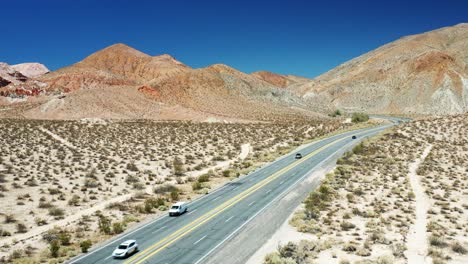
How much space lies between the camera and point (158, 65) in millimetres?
194125

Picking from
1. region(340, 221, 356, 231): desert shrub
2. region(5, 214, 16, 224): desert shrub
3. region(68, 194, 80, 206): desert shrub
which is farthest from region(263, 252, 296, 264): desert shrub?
region(5, 214, 16, 224): desert shrub

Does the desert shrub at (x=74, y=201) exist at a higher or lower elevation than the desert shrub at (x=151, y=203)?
higher

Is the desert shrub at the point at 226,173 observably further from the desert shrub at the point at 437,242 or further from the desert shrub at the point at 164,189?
the desert shrub at the point at 437,242

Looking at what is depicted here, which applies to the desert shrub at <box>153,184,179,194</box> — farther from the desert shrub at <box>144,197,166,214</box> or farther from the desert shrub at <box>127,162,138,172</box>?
the desert shrub at <box>127,162,138,172</box>

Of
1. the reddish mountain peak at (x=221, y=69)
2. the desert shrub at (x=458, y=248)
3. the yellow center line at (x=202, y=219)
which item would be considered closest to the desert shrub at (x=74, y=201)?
the yellow center line at (x=202, y=219)

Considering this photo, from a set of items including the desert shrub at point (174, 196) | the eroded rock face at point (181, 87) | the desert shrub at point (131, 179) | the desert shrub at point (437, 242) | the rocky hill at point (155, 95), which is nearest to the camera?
the desert shrub at point (437, 242)

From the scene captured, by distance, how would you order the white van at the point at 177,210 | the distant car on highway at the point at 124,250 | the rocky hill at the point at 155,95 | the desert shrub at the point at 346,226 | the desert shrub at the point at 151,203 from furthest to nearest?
the rocky hill at the point at 155,95
the desert shrub at the point at 151,203
the white van at the point at 177,210
the desert shrub at the point at 346,226
the distant car on highway at the point at 124,250

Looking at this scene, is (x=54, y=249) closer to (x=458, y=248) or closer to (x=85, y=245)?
(x=85, y=245)

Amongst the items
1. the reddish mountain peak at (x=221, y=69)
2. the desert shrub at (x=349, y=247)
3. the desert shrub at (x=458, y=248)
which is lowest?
the desert shrub at (x=458, y=248)

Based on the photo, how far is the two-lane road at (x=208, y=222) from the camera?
25891 mm

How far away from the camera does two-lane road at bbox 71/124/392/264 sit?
25891 mm

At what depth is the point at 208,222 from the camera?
32.3 m

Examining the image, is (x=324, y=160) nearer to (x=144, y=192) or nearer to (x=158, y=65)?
(x=144, y=192)

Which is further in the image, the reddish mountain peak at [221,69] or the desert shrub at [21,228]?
the reddish mountain peak at [221,69]
